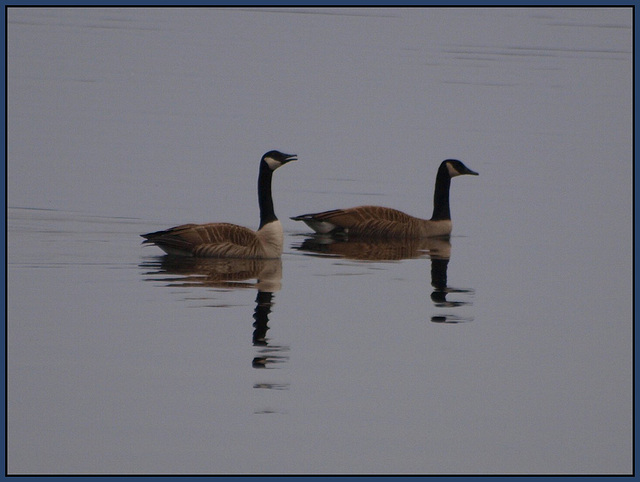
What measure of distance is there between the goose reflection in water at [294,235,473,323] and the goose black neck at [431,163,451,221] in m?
0.68

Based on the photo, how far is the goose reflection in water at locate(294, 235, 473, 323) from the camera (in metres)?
18.2

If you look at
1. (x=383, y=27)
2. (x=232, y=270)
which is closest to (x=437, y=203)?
(x=232, y=270)

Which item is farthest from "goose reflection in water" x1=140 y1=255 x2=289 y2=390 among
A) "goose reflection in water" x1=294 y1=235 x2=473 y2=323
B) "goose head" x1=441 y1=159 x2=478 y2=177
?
"goose head" x1=441 y1=159 x2=478 y2=177

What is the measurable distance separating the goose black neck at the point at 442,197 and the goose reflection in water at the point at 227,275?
14.1ft

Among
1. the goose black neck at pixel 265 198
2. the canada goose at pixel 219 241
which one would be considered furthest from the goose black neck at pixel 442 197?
the canada goose at pixel 219 241

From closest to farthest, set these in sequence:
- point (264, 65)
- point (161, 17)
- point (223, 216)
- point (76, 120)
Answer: point (223, 216) < point (76, 120) < point (264, 65) < point (161, 17)

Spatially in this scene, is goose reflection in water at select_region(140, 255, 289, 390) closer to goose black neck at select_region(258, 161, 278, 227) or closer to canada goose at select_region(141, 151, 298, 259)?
canada goose at select_region(141, 151, 298, 259)

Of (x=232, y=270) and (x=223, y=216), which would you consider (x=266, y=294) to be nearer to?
(x=232, y=270)

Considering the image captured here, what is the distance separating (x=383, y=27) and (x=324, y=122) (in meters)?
24.4

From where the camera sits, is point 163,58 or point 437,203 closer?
point 437,203

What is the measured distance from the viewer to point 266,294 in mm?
15242

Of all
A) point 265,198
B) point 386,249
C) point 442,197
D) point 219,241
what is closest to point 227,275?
point 219,241

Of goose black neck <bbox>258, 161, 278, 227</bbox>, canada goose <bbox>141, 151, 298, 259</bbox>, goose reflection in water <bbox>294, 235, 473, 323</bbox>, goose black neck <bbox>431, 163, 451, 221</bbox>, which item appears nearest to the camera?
canada goose <bbox>141, 151, 298, 259</bbox>

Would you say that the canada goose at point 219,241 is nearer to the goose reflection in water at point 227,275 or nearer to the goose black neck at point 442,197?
the goose reflection in water at point 227,275
